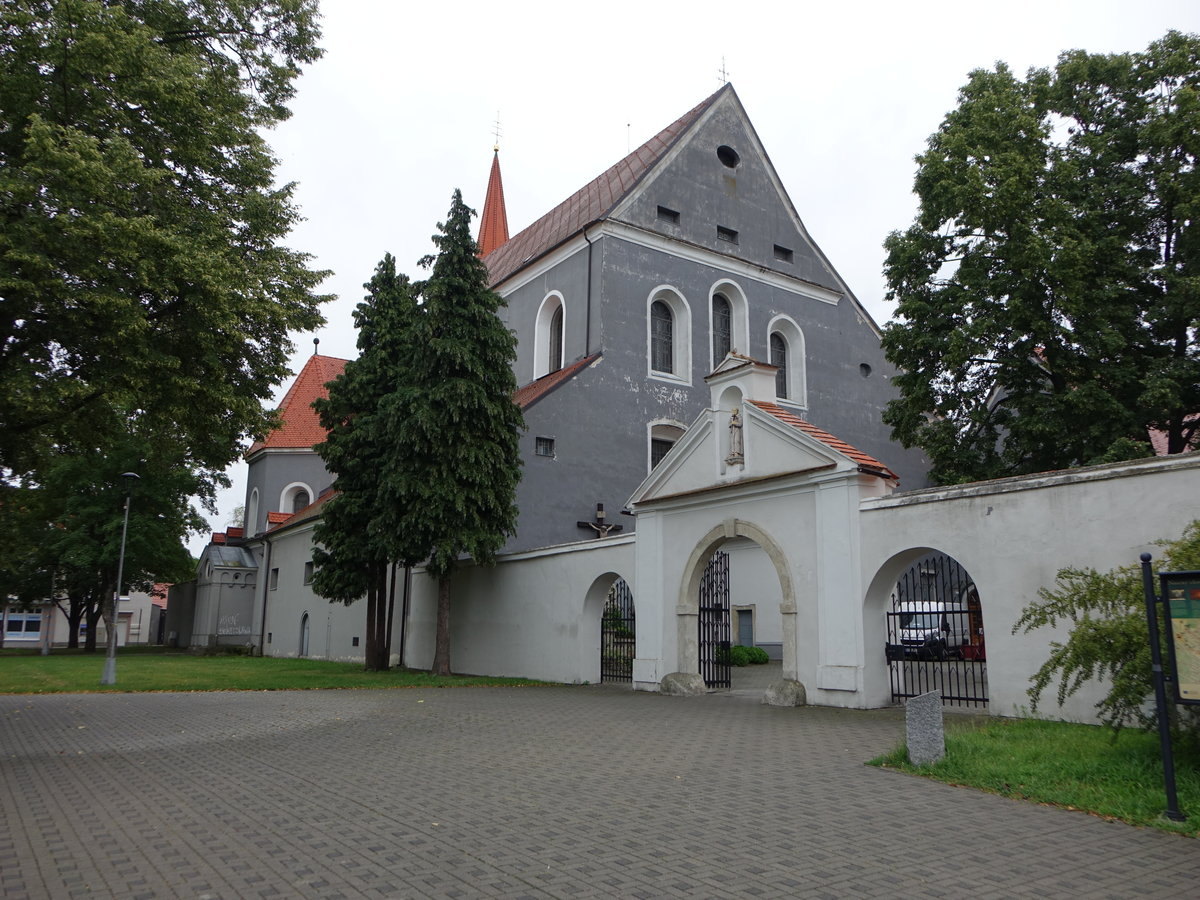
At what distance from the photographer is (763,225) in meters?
29.0

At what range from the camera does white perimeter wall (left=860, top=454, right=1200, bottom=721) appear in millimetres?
10117

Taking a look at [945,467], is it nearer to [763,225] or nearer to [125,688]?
[763,225]

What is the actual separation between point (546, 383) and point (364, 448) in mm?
5850

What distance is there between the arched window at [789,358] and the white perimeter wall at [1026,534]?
15652mm

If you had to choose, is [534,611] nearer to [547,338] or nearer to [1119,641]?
[547,338]

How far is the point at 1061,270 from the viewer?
16.8m

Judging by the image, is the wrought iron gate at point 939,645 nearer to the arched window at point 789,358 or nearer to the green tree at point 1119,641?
the green tree at point 1119,641

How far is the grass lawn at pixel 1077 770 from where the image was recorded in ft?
21.1

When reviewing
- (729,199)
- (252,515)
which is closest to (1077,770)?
(729,199)

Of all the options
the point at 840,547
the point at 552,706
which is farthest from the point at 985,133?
the point at 552,706

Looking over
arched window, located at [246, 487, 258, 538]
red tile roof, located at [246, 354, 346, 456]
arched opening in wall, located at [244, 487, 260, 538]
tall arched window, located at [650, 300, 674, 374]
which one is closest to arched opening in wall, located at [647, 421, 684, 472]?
tall arched window, located at [650, 300, 674, 374]

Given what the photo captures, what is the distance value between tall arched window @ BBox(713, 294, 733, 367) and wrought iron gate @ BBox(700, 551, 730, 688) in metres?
11.1

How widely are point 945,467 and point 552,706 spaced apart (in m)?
10.5

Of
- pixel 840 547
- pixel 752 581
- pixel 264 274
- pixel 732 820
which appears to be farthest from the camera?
pixel 752 581
